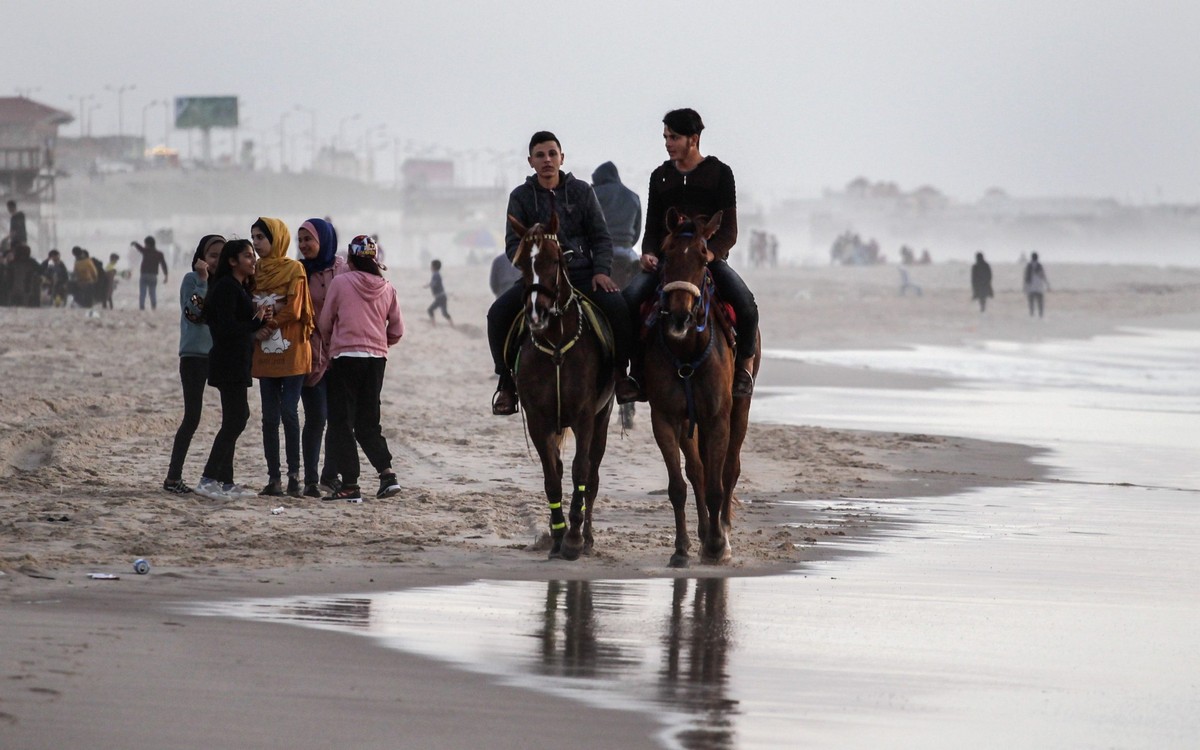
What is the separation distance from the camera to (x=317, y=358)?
37.5ft

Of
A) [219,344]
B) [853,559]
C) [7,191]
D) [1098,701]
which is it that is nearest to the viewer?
[1098,701]

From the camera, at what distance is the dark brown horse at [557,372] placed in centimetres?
886

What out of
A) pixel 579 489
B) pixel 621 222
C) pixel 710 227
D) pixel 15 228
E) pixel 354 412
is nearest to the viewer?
pixel 710 227

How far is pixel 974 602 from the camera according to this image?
7.68 m

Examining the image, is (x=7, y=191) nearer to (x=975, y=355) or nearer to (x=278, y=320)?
(x=975, y=355)

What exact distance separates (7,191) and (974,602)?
5523cm

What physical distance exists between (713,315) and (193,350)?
13.1ft

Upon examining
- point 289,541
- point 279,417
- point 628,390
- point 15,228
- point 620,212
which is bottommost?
point 289,541

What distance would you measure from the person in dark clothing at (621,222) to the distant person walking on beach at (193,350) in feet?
11.8

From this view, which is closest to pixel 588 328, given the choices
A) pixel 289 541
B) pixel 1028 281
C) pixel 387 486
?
pixel 289 541

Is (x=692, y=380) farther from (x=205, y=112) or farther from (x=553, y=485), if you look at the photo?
(x=205, y=112)

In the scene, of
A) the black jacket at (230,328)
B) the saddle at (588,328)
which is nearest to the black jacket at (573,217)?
the saddle at (588,328)

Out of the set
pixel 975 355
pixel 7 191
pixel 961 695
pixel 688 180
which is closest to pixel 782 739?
pixel 961 695

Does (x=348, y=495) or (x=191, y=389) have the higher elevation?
(x=191, y=389)
